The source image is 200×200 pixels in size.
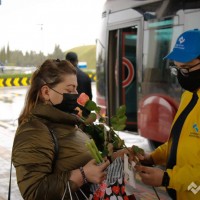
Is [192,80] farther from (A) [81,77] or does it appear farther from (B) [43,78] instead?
(A) [81,77]

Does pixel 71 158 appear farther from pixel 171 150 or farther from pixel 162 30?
pixel 162 30

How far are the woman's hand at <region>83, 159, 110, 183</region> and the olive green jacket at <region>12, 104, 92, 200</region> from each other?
0.28 feet

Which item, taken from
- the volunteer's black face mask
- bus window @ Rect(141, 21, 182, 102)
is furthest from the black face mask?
bus window @ Rect(141, 21, 182, 102)

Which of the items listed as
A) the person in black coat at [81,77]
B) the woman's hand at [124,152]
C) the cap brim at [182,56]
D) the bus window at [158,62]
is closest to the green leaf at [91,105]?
the woman's hand at [124,152]

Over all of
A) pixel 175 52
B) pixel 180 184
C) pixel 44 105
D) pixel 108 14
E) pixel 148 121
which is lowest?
pixel 148 121

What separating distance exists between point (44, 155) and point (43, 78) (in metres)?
0.43

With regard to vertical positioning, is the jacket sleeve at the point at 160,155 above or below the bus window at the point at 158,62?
below

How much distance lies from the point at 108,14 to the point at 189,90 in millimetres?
5110

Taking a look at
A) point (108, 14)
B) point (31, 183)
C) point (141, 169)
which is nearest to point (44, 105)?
point (31, 183)

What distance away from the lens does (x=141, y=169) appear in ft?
6.40

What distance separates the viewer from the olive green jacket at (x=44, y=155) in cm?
173

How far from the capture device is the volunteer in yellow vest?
1912 mm

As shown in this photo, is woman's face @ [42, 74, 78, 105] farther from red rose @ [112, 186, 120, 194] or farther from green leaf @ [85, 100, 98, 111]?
red rose @ [112, 186, 120, 194]

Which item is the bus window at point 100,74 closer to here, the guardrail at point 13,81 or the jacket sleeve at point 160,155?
the jacket sleeve at point 160,155
